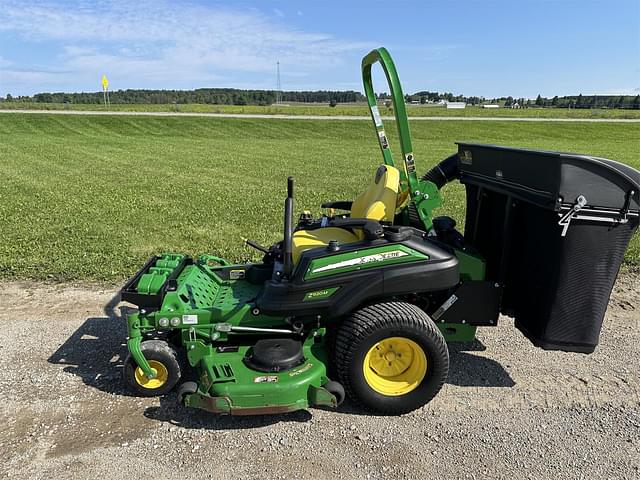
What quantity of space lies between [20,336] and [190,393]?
2.21 m

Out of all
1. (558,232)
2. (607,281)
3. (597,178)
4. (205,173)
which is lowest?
(205,173)

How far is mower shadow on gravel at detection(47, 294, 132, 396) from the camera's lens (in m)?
3.98

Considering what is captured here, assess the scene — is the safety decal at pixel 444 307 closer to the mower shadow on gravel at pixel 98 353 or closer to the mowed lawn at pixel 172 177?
the mower shadow on gravel at pixel 98 353

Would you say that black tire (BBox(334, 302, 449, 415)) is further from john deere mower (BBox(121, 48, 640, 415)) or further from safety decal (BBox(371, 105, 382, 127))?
safety decal (BBox(371, 105, 382, 127))

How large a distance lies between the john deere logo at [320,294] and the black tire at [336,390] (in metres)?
0.55

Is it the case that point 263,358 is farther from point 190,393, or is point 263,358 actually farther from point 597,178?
point 597,178

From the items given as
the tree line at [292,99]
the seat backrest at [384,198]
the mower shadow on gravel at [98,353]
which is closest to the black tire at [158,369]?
the mower shadow on gravel at [98,353]

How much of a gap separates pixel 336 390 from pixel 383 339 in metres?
0.44

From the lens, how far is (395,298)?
150 inches

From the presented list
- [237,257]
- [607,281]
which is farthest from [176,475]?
[237,257]

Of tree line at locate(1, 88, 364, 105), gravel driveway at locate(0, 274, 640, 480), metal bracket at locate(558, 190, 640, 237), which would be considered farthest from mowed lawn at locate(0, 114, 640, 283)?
tree line at locate(1, 88, 364, 105)

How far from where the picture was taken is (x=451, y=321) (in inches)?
156

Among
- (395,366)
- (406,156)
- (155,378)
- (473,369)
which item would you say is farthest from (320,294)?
(473,369)

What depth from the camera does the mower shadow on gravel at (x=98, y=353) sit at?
398 centimetres
